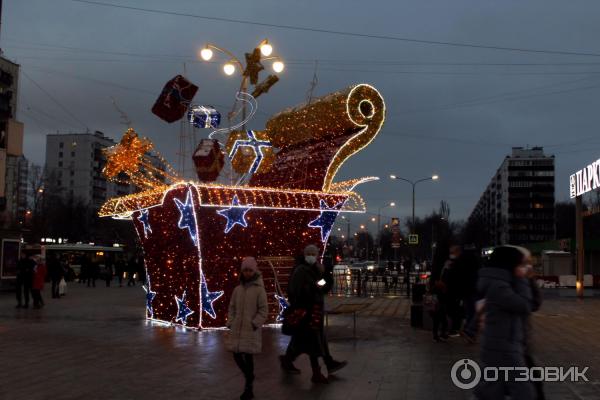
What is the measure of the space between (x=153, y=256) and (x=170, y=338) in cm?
323

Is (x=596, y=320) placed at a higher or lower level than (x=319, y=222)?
lower

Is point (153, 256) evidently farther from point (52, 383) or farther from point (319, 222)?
point (52, 383)

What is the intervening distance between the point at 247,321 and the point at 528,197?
134183mm

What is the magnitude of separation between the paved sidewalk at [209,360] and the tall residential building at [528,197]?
399 feet

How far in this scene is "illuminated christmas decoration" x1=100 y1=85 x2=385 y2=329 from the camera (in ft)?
44.6

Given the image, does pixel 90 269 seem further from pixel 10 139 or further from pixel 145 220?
pixel 145 220

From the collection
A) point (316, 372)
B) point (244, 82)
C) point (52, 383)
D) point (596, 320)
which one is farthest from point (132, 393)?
point (596, 320)

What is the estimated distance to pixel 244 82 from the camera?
1512cm

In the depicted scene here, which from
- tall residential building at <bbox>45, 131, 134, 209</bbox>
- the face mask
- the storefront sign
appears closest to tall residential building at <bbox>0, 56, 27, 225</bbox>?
tall residential building at <bbox>45, 131, 134, 209</bbox>

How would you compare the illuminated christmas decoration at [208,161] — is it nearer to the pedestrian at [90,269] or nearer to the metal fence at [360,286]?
the metal fence at [360,286]

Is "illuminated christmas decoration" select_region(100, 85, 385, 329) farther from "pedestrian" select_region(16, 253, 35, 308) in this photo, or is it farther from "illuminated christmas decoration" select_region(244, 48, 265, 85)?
"pedestrian" select_region(16, 253, 35, 308)

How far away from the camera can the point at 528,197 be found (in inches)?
5251

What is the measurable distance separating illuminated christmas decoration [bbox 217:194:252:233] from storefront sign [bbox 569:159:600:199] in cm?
1564

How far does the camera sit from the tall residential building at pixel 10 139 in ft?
87.9
